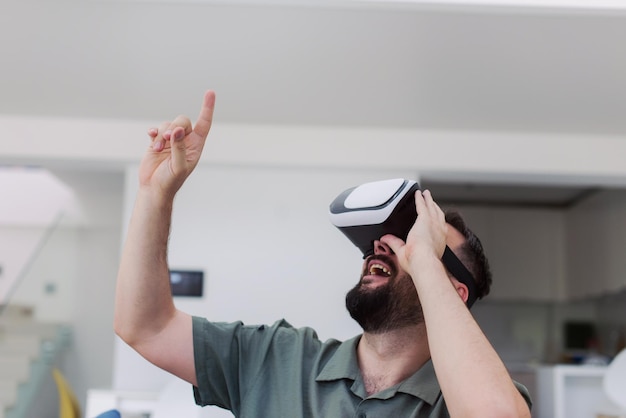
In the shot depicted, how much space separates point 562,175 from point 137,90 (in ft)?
7.74

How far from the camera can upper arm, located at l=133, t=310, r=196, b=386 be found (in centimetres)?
163

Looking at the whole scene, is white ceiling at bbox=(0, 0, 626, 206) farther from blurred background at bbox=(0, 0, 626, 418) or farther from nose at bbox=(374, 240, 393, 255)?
nose at bbox=(374, 240, 393, 255)

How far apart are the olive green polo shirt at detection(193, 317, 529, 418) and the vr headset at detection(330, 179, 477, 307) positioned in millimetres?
214

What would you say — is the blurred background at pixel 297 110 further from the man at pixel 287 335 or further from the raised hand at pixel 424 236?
the raised hand at pixel 424 236

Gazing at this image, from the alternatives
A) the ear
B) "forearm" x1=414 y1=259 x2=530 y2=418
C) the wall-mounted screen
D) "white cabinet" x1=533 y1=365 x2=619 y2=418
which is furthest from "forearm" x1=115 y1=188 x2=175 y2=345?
"white cabinet" x1=533 y1=365 x2=619 y2=418

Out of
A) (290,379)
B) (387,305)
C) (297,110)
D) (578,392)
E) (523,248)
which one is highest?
(297,110)

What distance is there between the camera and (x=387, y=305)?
5.35 feet

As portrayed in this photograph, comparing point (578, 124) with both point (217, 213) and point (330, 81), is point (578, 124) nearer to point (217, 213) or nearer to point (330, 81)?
point (330, 81)

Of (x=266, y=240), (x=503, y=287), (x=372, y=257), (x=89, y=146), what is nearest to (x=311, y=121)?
(x=266, y=240)

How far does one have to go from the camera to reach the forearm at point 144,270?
1.56 meters

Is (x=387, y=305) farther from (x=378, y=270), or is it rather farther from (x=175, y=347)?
(x=175, y=347)

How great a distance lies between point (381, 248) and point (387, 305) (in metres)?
0.12

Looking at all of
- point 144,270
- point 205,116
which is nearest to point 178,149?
point 205,116

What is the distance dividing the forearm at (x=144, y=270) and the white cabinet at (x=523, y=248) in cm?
685
